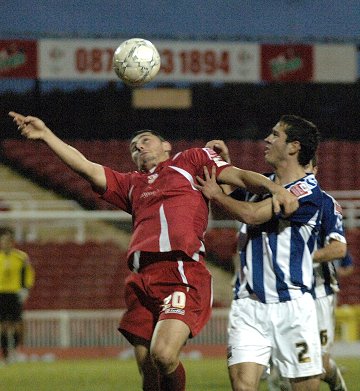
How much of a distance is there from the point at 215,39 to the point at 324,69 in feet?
9.40

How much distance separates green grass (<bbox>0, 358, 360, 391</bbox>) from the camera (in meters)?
9.85

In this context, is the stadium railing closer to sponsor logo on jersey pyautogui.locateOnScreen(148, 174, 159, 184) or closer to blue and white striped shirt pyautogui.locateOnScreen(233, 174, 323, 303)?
sponsor logo on jersey pyautogui.locateOnScreen(148, 174, 159, 184)

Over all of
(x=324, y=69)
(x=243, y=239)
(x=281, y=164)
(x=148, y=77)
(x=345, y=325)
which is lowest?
(x=345, y=325)

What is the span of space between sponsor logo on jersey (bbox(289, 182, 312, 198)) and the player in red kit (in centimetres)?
27

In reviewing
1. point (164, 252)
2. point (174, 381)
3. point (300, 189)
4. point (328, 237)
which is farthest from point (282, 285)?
point (328, 237)

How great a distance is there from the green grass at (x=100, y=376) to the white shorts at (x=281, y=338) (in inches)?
148

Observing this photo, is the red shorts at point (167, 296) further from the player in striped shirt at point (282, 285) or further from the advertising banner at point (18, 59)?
the advertising banner at point (18, 59)

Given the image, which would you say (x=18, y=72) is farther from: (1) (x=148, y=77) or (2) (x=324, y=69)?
(1) (x=148, y=77)

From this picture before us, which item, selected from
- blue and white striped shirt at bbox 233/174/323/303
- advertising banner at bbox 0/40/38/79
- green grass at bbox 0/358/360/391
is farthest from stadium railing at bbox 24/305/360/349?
advertising banner at bbox 0/40/38/79

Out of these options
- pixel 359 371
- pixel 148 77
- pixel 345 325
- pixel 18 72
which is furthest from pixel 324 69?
pixel 148 77

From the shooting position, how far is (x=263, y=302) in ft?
19.1

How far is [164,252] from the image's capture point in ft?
20.7

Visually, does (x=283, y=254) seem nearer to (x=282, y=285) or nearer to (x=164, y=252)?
(x=282, y=285)

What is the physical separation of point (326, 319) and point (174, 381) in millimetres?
1823
